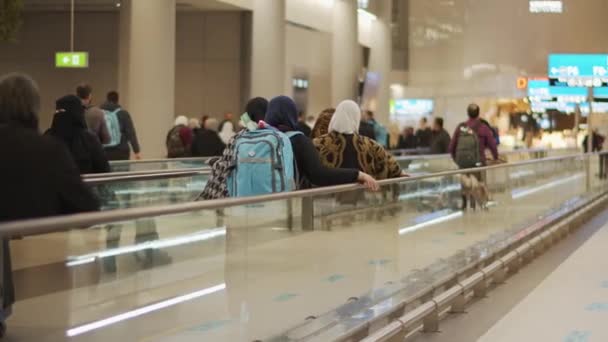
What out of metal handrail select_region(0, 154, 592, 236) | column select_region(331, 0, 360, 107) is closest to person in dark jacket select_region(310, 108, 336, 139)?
metal handrail select_region(0, 154, 592, 236)

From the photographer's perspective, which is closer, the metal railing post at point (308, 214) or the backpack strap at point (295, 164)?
the metal railing post at point (308, 214)

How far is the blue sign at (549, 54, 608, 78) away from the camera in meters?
30.8

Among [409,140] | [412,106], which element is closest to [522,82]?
[412,106]

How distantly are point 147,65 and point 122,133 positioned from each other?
7.85 meters

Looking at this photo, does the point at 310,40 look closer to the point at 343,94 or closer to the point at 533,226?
the point at 343,94

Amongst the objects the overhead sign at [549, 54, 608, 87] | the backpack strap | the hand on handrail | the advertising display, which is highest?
the overhead sign at [549, 54, 608, 87]

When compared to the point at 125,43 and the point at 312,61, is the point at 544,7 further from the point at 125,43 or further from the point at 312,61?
Answer: the point at 125,43

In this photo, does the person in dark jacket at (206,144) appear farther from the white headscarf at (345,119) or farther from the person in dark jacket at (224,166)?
the person in dark jacket at (224,166)

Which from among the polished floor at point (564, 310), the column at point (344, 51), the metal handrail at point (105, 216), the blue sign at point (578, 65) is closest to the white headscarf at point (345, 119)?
the polished floor at point (564, 310)

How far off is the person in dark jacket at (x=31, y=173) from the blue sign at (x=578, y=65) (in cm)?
2812

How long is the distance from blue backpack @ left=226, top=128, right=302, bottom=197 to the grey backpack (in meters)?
8.46

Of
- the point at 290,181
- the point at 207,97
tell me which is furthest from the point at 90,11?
the point at 290,181

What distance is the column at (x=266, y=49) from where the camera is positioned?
81.1 feet

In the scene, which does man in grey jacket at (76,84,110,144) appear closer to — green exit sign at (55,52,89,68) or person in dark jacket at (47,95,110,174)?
person in dark jacket at (47,95,110,174)
